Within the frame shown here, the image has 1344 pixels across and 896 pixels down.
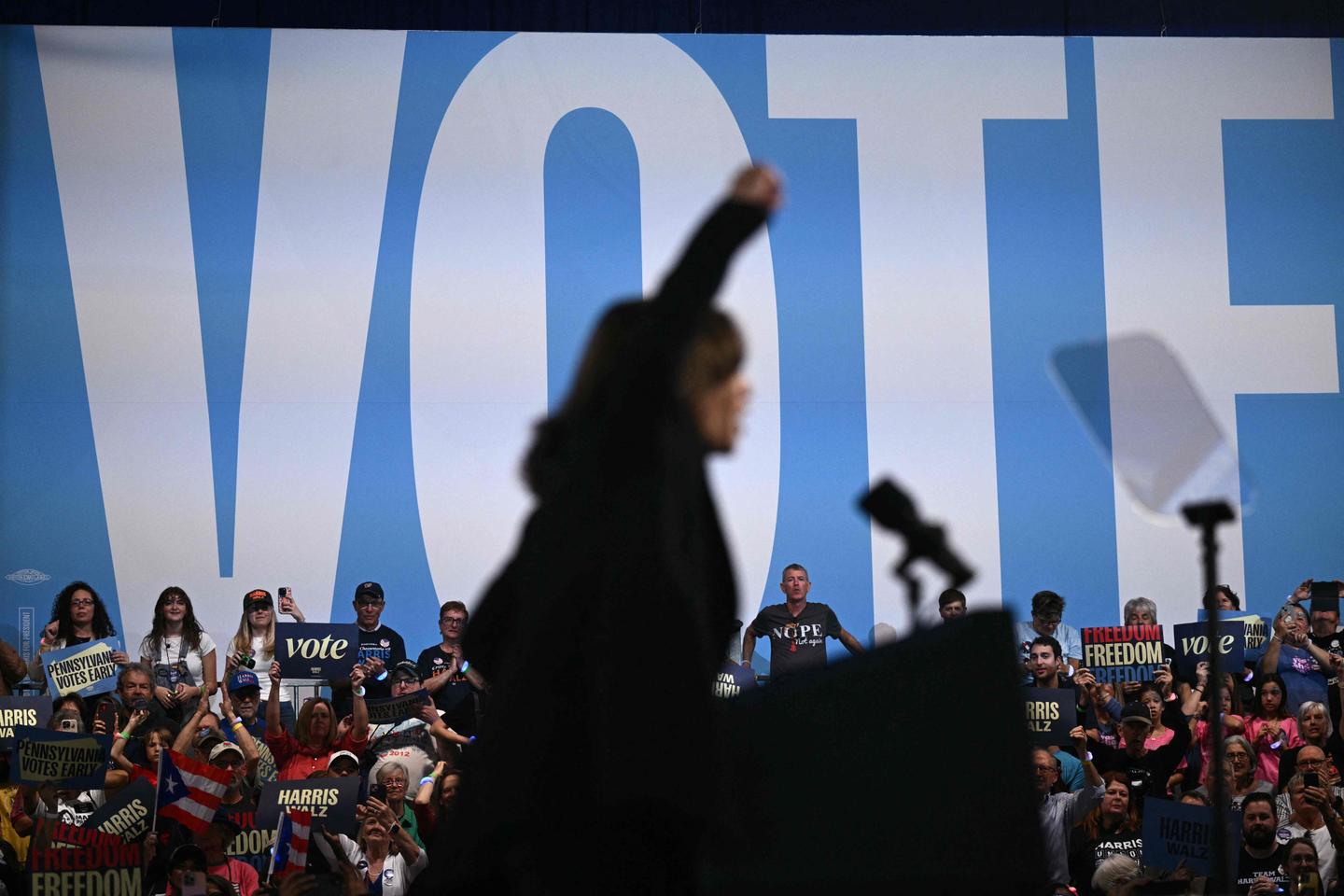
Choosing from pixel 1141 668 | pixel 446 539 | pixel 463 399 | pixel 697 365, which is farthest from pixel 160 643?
pixel 697 365

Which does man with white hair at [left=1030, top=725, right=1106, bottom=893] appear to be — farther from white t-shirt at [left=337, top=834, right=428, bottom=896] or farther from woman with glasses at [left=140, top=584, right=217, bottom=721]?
woman with glasses at [left=140, top=584, right=217, bottom=721]

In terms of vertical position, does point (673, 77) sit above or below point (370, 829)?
above

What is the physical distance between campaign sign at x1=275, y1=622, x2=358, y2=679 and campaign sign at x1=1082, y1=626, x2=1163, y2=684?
3463 millimetres

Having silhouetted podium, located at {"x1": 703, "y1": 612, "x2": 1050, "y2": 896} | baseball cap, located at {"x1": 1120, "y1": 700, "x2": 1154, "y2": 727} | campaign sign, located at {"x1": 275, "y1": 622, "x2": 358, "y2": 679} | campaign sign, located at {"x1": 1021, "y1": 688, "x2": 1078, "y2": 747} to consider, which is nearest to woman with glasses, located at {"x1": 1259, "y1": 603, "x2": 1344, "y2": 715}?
baseball cap, located at {"x1": 1120, "y1": 700, "x2": 1154, "y2": 727}

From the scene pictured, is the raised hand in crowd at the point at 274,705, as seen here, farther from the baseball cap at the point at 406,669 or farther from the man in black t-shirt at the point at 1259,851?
the man in black t-shirt at the point at 1259,851

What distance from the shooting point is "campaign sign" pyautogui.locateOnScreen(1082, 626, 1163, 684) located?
6637 mm

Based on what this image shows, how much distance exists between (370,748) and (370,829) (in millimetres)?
851

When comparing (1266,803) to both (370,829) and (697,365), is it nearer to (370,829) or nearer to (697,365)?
(370,829)

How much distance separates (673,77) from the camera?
882 centimetres

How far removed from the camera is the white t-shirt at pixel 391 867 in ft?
17.4

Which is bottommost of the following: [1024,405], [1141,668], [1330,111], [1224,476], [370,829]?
[370,829]

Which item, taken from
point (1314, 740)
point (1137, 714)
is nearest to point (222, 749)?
point (1137, 714)

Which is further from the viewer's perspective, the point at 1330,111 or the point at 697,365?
the point at 1330,111

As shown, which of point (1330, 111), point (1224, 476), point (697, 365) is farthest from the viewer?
point (1330, 111)
